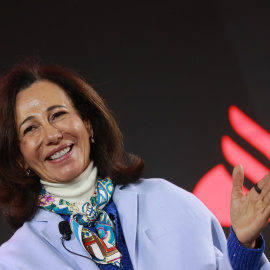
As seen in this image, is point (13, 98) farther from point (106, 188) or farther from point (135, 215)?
point (135, 215)

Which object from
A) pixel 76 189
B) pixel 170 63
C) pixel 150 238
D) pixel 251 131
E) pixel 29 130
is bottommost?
pixel 251 131

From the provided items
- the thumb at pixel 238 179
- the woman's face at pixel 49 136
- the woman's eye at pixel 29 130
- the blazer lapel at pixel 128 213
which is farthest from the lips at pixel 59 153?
the thumb at pixel 238 179

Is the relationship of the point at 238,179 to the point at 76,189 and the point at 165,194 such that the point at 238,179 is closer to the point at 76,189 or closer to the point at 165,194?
the point at 165,194

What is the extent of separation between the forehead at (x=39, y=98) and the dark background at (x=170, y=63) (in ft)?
3.58

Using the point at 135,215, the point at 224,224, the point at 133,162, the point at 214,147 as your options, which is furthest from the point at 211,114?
the point at 135,215

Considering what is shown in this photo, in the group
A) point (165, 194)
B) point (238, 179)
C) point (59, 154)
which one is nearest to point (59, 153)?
point (59, 154)

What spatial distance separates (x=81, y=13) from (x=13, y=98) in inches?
52.6

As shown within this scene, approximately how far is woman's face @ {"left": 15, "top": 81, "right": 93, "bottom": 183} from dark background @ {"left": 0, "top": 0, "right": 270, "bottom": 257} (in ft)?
3.73

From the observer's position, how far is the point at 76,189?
5.20 feet

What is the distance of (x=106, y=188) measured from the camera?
1.64m

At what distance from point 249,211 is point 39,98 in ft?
2.44

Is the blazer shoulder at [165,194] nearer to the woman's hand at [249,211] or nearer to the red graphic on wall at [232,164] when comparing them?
the woman's hand at [249,211]

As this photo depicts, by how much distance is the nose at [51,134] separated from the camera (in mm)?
1539

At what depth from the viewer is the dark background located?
109 inches
